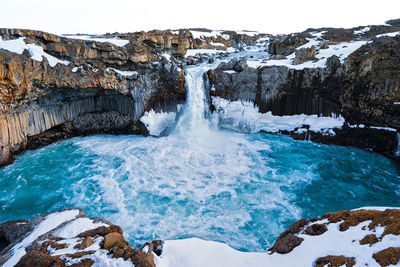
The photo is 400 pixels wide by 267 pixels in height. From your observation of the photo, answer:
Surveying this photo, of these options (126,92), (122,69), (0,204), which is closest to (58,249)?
(0,204)

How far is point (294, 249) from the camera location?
5.36 m

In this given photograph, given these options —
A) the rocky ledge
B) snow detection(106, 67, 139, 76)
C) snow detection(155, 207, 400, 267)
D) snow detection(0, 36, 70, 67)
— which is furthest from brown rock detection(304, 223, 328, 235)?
snow detection(0, 36, 70, 67)

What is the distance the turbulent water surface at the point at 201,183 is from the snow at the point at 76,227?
2.73 m

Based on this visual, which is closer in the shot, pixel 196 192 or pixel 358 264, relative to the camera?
pixel 358 264

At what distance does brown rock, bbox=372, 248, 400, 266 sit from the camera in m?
3.76

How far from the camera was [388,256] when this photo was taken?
12.6 ft

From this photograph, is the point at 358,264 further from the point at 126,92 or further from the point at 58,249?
the point at 126,92

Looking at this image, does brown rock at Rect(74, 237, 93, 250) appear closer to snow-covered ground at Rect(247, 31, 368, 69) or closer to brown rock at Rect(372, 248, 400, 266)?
brown rock at Rect(372, 248, 400, 266)

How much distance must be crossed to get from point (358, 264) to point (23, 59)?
792 inches

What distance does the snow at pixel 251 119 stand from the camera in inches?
790

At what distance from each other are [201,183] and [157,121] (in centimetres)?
952

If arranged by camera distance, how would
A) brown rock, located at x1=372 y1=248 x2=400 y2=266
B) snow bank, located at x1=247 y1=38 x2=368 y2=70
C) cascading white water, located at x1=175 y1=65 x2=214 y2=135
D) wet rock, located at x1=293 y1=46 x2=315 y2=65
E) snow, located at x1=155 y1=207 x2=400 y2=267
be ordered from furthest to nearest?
cascading white water, located at x1=175 y1=65 x2=214 y2=135 < wet rock, located at x1=293 y1=46 x2=315 y2=65 < snow bank, located at x1=247 y1=38 x2=368 y2=70 < snow, located at x1=155 y1=207 x2=400 y2=267 < brown rock, located at x1=372 y1=248 x2=400 y2=266

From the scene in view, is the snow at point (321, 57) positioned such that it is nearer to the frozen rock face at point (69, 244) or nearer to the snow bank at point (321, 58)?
the snow bank at point (321, 58)

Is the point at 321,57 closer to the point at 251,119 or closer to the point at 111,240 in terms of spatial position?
the point at 251,119
